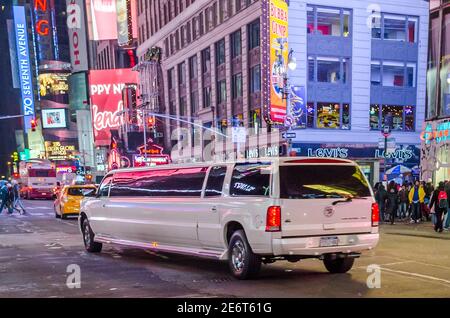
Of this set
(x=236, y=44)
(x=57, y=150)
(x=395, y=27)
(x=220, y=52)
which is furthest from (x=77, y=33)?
(x=395, y=27)

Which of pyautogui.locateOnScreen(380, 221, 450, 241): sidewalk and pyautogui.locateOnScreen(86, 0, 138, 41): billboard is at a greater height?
pyautogui.locateOnScreen(86, 0, 138, 41): billboard

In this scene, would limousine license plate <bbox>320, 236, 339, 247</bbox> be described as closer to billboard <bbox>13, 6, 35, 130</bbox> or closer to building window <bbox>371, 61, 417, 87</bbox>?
building window <bbox>371, 61, 417, 87</bbox>

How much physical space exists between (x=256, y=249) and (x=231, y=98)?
33.4 metres

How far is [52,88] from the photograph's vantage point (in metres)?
111

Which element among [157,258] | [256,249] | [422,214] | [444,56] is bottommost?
[422,214]

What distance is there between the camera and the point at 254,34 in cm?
3684

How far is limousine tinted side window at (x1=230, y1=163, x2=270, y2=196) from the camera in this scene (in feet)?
26.5

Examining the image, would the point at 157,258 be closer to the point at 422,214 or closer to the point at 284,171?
the point at 284,171

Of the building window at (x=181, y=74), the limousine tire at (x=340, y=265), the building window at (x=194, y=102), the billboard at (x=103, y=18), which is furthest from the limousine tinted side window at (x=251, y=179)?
the billboard at (x=103, y=18)

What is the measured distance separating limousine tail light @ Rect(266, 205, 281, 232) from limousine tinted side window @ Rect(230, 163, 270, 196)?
12.4 inches

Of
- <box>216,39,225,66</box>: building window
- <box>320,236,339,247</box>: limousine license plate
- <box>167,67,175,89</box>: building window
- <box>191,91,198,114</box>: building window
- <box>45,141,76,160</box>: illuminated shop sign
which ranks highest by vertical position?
<box>216,39,225,66</box>: building window

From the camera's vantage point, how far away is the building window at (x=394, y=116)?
35.8m

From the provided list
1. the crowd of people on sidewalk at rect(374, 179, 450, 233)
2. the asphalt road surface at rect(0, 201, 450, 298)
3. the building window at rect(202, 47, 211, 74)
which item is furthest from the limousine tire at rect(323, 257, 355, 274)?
the building window at rect(202, 47, 211, 74)

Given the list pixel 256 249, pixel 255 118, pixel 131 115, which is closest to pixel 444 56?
pixel 255 118
